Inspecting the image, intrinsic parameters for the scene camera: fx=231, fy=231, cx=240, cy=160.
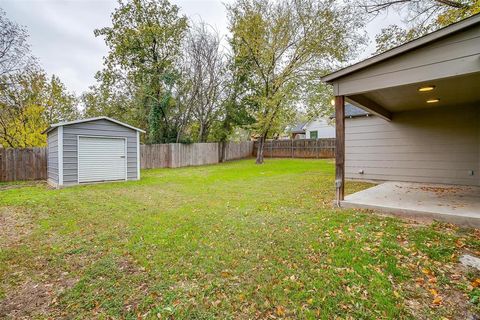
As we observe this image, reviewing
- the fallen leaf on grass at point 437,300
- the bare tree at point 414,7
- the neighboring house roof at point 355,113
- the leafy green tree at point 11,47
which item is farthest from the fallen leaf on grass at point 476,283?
the leafy green tree at point 11,47

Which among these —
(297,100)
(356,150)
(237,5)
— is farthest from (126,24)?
(356,150)

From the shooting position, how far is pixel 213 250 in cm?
310

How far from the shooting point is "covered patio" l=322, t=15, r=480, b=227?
3557 mm

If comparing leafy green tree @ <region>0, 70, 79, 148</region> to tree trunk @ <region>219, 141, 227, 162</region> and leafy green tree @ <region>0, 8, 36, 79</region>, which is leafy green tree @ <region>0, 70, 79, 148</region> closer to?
leafy green tree @ <region>0, 8, 36, 79</region>

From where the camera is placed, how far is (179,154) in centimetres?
1547

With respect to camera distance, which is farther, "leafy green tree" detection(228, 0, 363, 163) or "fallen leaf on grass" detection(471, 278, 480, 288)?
"leafy green tree" detection(228, 0, 363, 163)

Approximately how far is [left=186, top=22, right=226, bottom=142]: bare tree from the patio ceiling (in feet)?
39.9

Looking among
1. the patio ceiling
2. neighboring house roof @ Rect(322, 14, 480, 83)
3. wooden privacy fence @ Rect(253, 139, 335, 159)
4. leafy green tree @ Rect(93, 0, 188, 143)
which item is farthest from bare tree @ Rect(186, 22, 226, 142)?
neighboring house roof @ Rect(322, 14, 480, 83)

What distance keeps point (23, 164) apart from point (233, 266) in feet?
39.2

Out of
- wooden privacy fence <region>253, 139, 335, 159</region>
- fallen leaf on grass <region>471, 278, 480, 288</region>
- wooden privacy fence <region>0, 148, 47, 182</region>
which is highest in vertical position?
wooden privacy fence <region>253, 139, 335, 159</region>

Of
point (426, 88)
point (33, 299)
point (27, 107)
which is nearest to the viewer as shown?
point (33, 299)

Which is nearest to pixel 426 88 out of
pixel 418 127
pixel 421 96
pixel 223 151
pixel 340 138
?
pixel 421 96

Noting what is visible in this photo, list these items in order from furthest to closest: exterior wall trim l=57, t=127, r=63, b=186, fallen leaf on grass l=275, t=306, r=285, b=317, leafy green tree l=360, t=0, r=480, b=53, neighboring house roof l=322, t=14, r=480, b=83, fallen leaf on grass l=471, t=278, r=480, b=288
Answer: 1. exterior wall trim l=57, t=127, r=63, b=186
2. leafy green tree l=360, t=0, r=480, b=53
3. neighboring house roof l=322, t=14, r=480, b=83
4. fallen leaf on grass l=471, t=278, r=480, b=288
5. fallen leaf on grass l=275, t=306, r=285, b=317

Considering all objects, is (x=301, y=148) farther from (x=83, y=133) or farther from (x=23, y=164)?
(x=23, y=164)
